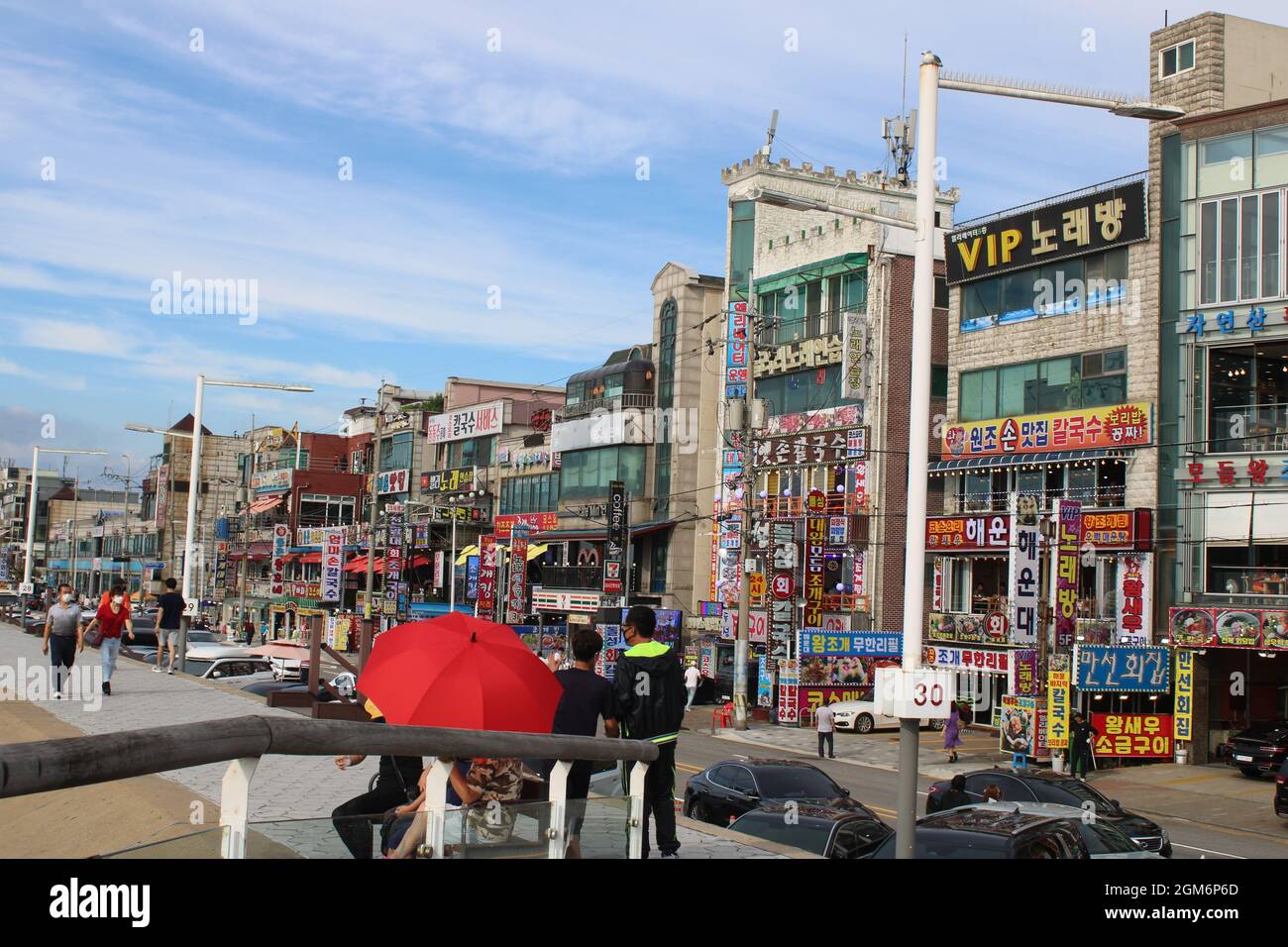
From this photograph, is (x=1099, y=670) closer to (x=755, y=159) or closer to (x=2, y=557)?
(x=755, y=159)

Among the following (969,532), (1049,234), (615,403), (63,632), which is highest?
(1049,234)

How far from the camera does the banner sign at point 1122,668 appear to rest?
32.9 metres

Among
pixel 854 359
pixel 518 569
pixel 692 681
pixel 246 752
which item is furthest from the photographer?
pixel 518 569

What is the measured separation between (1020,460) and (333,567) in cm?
4358

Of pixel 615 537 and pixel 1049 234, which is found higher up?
pixel 1049 234

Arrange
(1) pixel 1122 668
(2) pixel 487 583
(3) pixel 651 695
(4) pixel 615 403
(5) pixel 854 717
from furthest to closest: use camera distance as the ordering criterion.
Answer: (2) pixel 487 583 < (4) pixel 615 403 < (5) pixel 854 717 < (1) pixel 1122 668 < (3) pixel 651 695

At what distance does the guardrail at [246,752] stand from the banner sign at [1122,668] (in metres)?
27.2

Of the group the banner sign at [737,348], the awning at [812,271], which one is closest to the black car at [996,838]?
the banner sign at [737,348]

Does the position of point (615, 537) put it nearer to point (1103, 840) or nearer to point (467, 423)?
point (467, 423)

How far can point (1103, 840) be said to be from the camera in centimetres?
1513

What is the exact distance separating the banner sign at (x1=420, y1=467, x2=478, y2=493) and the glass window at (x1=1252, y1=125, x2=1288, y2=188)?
4716 cm

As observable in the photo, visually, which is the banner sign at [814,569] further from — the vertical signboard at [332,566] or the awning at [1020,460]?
the vertical signboard at [332,566]

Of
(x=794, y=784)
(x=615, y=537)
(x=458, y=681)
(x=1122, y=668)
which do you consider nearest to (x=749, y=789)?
(x=794, y=784)

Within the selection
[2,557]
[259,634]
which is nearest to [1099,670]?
[259,634]
